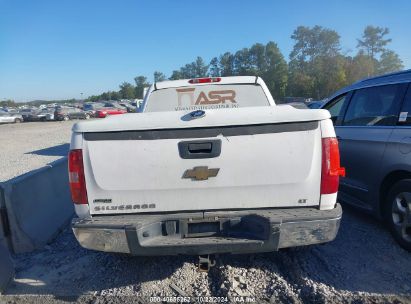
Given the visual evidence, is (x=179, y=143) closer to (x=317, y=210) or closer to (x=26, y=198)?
(x=317, y=210)

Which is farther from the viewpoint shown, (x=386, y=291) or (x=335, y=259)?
(x=335, y=259)

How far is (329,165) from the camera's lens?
2881 millimetres

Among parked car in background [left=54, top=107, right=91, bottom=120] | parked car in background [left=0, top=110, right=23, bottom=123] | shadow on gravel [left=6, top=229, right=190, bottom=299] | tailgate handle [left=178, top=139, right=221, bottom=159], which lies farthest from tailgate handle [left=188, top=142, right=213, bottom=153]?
parked car in background [left=0, top=110, right=23, bottom=123]

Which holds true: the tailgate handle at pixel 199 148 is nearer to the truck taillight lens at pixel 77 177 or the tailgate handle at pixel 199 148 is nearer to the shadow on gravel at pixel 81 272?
the truck taillight lens at pixel 77 177

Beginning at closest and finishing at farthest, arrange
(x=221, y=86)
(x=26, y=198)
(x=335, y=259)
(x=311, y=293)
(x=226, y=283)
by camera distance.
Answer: (x=311, y=293)
(x=226, y=283)
(x=335, y=259)
(x=26, y=198)
(x=221, y=86)

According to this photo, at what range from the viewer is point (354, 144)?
4.77 m

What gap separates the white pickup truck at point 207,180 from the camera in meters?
2.85

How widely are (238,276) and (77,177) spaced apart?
73.0 inches

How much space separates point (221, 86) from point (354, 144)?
2.05 m

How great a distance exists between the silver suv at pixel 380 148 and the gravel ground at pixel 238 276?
0.44 meters

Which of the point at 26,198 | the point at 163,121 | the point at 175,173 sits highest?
the point at 163,121

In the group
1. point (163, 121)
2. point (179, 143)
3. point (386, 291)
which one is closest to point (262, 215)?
point (179, 143)

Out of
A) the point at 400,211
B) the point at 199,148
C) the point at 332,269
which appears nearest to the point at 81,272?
the point at 199,148

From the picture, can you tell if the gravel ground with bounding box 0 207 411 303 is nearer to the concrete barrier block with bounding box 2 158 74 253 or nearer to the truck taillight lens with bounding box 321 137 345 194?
the concrete barrier block with bounding box 2 158 74 253
